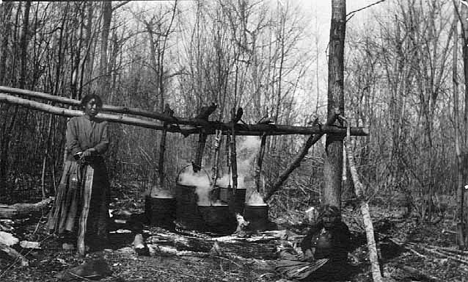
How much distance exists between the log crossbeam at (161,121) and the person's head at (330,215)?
4.24 feet

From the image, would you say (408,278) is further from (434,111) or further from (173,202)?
(434,111)

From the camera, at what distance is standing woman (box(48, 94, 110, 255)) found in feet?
21.9

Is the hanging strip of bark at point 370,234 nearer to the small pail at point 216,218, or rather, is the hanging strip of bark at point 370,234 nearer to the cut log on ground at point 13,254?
the small pail at point 216,218

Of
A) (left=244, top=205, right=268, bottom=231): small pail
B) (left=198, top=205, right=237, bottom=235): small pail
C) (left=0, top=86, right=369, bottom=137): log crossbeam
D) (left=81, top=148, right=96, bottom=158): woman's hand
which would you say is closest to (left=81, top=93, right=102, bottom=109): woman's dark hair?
(left=0, top=86, right=369, bottom=137): log crossbeam

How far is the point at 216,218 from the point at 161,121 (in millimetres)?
1956

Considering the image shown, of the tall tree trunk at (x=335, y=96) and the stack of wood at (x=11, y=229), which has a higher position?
the tall tree trunk at (x=335, y=96)

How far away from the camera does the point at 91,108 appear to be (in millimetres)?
Result: 6988

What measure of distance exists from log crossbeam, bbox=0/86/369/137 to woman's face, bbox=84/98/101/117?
1.03 feet

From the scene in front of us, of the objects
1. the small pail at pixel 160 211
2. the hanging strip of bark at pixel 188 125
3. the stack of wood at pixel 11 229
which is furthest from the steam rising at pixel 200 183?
the stack of wood at pixel 11 229

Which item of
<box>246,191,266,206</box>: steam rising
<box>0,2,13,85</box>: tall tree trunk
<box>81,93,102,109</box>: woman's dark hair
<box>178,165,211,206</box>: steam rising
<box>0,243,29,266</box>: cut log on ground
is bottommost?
<box>0,243,29,266</box>: cut log on ground

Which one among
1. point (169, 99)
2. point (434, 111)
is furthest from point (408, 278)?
point (169, 99)

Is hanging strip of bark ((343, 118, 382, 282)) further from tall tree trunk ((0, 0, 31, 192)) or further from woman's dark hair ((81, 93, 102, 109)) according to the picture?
tall tree trunk ((0, 0, 31, 192))

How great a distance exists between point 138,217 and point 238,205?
72.5 inches

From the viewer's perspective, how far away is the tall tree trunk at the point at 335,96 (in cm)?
799
